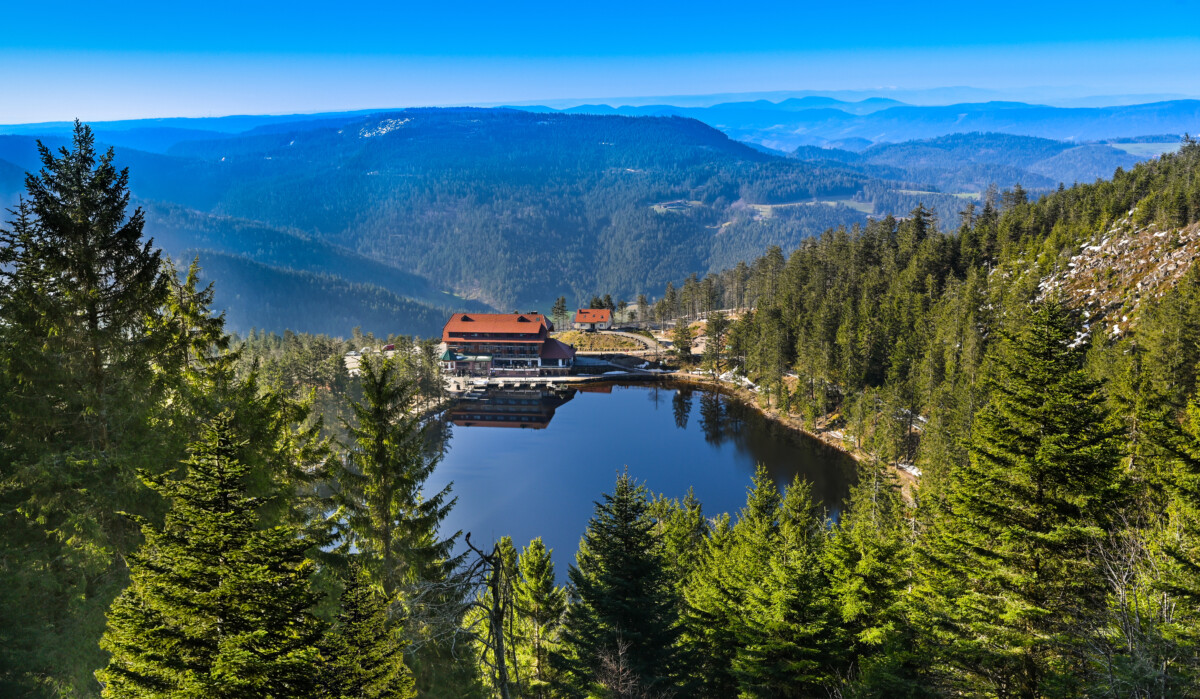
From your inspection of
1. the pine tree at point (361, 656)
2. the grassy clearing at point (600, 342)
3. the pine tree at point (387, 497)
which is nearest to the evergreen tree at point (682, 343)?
the grassy clearing at point (600, 342)

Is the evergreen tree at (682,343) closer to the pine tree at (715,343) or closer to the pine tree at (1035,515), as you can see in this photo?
the pine tree at (715,343)

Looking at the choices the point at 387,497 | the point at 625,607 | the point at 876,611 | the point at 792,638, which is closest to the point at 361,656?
the point at 387,497

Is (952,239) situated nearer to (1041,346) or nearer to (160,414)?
(1041,346)

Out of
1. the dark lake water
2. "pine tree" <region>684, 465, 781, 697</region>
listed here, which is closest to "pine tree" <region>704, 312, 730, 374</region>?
the dark lake water

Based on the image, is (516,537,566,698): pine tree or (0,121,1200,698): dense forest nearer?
(0,121,1200,698): dense forest

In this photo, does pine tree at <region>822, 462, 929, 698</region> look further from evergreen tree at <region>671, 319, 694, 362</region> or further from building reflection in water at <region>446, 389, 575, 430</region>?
evergreen tree at <region>671, 319, 694, 362</region>

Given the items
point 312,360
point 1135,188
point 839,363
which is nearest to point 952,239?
point 1135,188
